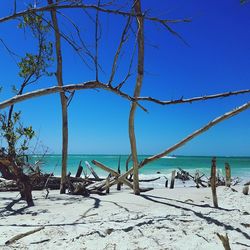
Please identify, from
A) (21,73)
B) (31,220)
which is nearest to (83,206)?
(31,220)

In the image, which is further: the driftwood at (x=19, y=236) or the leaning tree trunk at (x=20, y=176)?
the leaning tree trunk at (x=20, y=176)

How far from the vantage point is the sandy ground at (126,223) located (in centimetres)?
423

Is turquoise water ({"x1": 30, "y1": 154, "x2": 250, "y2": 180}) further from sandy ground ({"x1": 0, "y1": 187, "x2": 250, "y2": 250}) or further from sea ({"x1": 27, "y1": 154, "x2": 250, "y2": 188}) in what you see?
sandy ground ({"x1": 0, "y1": 187, "x2": 250, "y2": 250})

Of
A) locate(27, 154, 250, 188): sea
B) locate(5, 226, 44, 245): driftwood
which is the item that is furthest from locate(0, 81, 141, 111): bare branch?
locate(27, 154, 250, 188): sea

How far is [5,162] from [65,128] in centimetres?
253

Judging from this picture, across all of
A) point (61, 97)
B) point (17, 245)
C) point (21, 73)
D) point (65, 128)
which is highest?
point (21, 73)

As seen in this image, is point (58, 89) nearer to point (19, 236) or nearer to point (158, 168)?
point (19, 236)

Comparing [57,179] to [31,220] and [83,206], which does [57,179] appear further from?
[31,220]

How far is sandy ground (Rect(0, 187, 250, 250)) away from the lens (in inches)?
167

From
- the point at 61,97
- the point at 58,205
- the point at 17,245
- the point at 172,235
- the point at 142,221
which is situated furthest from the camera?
the point at 61,97

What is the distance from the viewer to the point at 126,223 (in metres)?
5.08

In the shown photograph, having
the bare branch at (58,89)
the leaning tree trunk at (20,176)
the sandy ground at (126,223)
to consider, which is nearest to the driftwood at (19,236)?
the sandy ground at (126,223)

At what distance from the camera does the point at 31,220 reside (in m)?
5.22

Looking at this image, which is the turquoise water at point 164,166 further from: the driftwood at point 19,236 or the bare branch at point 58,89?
the bare branch at point 58,89
